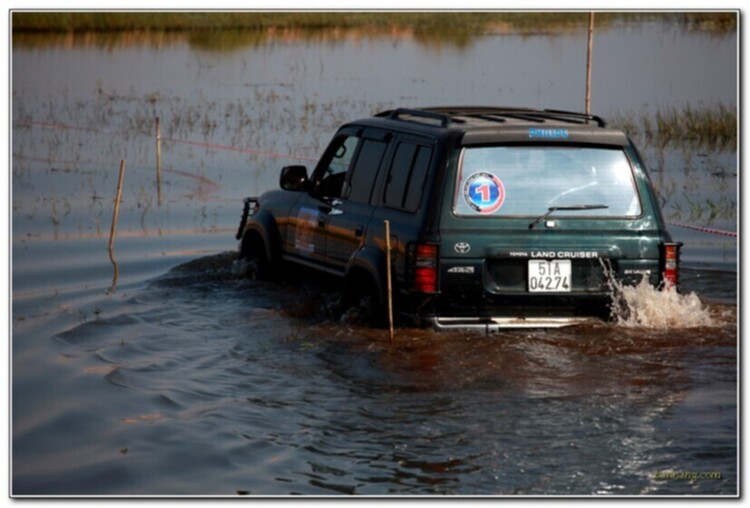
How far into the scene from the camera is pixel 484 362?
33.5ft

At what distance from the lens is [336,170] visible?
40.5ft

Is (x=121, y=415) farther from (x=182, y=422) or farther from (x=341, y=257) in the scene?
(x=341, y=257)

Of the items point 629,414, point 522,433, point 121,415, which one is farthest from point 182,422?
point 629,414

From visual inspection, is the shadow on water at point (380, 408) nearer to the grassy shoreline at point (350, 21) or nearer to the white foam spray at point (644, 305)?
the white foam spray at point (644, 305)

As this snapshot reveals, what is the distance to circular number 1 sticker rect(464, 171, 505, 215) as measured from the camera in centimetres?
1036

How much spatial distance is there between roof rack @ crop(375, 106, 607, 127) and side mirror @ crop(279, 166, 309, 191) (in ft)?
3.40

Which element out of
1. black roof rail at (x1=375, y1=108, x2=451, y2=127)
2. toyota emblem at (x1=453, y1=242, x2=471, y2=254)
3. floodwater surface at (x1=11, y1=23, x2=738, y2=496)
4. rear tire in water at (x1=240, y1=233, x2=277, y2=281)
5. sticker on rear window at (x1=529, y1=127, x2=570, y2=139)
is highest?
black roof rail at (x1=375, y1=108, x2=451, y2=127)

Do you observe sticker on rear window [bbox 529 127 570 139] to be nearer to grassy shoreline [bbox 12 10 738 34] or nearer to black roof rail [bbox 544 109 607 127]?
black roof rail [bbox 544 109 607 127]

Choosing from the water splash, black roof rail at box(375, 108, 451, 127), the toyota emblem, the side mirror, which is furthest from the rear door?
the side mirror

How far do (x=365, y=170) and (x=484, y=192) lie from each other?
151 centimetres

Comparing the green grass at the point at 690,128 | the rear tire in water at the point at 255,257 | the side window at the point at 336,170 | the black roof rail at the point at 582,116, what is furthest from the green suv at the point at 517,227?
the green grass at the point at 690,128

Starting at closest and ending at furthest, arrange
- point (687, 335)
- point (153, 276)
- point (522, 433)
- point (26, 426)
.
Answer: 1. point (522, 433)
2. point (26, 426)
3. point (687, 335)
4. point (153, 276)

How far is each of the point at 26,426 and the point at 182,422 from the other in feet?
3.23

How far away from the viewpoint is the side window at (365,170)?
1144cm
